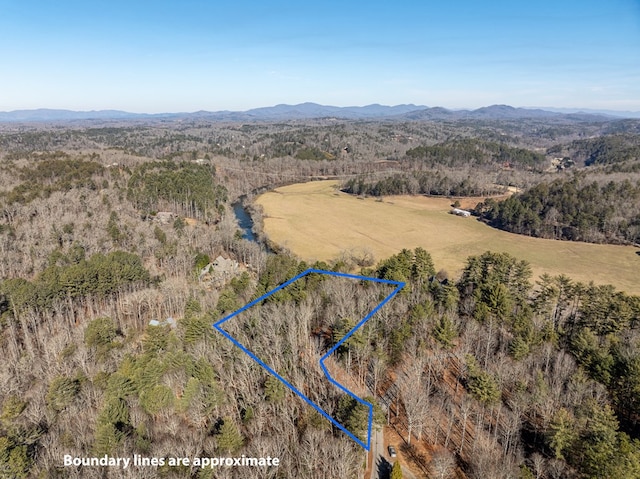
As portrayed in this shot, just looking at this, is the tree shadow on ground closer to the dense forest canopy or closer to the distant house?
the dense forest canopy

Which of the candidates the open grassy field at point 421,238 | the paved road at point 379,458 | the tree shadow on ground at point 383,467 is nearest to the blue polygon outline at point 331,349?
the paved road at point 379,458

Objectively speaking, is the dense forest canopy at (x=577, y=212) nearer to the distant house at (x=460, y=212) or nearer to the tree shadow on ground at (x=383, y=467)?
the distant house at (x=460, y=212)

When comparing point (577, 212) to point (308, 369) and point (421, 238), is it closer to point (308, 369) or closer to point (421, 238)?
point (421, 238)

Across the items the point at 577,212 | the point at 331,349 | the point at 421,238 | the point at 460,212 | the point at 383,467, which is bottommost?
the point at 421,238

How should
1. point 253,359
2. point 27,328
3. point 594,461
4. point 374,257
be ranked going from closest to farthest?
point 594,461 → point 253,359 → point 27,328 → point 374,257

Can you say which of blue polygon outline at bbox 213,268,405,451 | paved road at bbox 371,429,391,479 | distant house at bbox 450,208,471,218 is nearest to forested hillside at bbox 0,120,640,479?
blue polygon outline at bbox 213,268,405,451

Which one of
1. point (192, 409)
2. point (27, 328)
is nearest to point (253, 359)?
point (192, 409)

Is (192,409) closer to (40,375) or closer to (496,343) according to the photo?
(40,375)

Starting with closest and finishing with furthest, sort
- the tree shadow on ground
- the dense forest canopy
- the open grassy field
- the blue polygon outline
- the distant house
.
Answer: the tree shadow on ground
the blue polygon outline
the open grassy field
the dense forest canopy
the distant house

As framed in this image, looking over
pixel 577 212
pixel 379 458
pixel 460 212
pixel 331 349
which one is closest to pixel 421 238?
pixel 460 212
